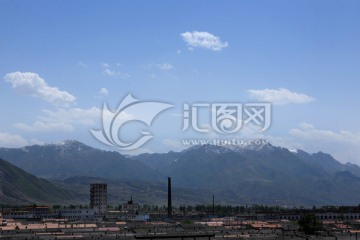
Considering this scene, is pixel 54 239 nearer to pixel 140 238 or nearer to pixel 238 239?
pixel 140 238

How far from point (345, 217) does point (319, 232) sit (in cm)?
6981

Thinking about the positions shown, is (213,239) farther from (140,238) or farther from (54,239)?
(54,239)

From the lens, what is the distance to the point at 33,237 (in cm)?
7819

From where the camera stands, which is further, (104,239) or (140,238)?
(104,239)

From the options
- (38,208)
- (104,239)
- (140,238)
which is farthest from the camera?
(38,208)

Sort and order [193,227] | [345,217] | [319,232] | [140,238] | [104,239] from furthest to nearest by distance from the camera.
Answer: [345,217] → [193,227] → [319,232] → [104,239] → [140,238]

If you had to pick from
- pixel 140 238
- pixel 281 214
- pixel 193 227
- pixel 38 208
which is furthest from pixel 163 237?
pixel 38 208

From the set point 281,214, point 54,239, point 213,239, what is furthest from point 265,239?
point 281,214

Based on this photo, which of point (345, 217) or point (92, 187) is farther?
point (92, 187)

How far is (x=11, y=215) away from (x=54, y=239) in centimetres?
8622

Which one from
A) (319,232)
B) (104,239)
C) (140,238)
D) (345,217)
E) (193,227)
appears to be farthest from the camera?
(345,217)

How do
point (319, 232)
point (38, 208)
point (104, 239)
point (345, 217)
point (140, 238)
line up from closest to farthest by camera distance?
1. point (140, 238)
2. point (104, 239)
3. point (319, 232)
4. point (345, 217)
5. point (38, 208)

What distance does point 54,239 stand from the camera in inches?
3014

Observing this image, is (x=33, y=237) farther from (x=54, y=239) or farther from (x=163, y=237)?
(x=163, y=237)
